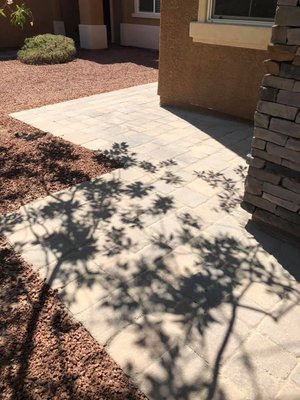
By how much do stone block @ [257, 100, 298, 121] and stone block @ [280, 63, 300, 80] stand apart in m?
0.29

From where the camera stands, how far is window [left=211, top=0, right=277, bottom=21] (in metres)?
6.59

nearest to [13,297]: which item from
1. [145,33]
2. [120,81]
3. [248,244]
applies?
[248,244]

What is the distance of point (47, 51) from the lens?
14.4 m

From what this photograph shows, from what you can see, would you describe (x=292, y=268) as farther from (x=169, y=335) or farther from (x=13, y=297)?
(x=13, y=297)

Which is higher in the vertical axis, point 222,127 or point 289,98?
point 289,98

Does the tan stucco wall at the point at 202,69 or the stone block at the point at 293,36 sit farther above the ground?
the stone block at the point at 293,36

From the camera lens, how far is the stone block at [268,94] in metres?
3.69

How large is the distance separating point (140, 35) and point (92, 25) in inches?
90.8

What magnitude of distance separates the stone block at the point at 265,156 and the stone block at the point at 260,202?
0.50m

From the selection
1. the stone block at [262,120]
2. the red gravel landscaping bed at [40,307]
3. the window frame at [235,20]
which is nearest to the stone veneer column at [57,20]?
the red gravel landscaping bed at [40,307]

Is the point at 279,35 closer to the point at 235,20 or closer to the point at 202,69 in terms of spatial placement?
the point at 235,20

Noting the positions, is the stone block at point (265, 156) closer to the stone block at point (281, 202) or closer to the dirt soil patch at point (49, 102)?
the stone block at point (281, 202)

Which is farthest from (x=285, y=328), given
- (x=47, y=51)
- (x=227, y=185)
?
(x=47, y=51)

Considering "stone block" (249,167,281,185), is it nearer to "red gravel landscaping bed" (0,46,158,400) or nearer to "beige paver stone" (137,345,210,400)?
"beige paver stone" (137,345,210,400)
